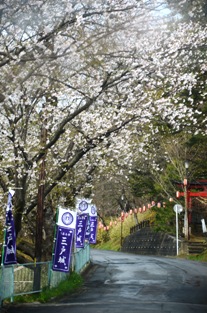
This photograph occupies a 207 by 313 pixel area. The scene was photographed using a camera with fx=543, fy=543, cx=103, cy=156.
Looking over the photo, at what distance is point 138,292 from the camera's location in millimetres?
17531

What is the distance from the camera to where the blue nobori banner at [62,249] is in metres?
17.6

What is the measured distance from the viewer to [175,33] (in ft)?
49.0

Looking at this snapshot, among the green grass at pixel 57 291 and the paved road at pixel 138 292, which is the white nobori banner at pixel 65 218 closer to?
the green grass at pixel 57 291

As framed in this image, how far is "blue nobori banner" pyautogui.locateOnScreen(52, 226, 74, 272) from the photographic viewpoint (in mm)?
17625

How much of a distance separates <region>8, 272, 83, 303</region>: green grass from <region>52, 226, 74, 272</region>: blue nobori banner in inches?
29.5

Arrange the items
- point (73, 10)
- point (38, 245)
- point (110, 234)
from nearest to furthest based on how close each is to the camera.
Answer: point (73, 10), point (38, 245), point (110, 234)

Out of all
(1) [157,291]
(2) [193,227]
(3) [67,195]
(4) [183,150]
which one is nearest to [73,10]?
A: (1) [157,291]

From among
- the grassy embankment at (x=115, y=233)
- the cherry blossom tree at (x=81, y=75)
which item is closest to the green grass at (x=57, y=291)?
the cherry blossom tree at (x=81, y=75)

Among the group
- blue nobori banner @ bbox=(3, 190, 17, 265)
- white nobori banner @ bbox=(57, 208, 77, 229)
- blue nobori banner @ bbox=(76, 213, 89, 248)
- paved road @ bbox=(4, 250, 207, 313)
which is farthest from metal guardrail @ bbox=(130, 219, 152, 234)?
blue nobori banner @ bbox=(3, 190, 17, 265)

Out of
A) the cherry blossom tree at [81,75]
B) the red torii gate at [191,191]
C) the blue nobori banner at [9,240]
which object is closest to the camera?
the cherry blossom tree at [81,75]

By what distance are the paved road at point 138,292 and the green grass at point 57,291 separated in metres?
0.38

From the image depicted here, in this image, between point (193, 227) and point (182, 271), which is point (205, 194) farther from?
point (182, 271)

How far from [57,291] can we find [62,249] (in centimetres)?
135

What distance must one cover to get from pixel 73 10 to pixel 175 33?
5135mm
